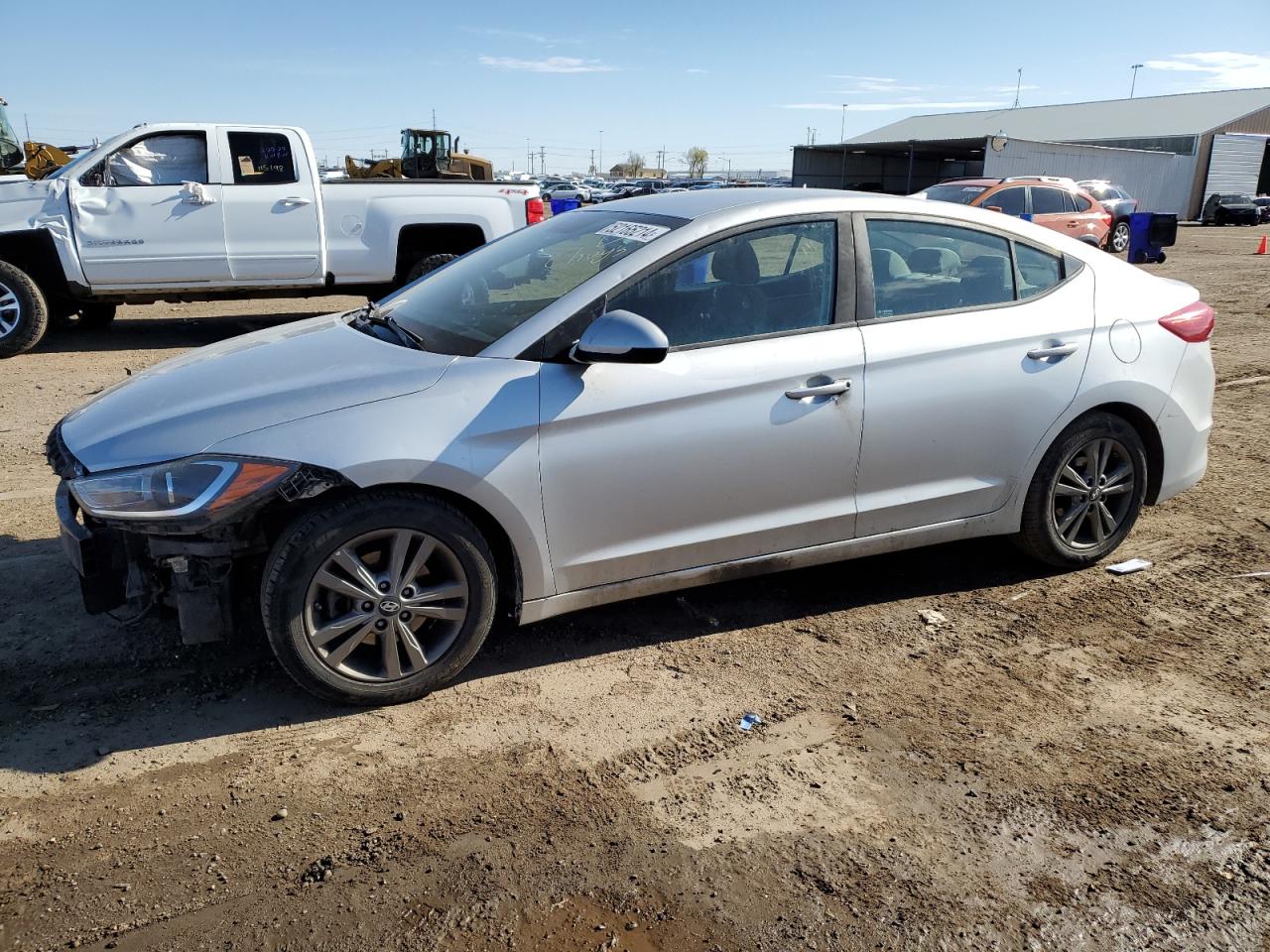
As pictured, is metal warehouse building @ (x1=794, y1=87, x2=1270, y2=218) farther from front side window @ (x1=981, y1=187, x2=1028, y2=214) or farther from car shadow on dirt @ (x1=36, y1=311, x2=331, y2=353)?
car shadow on dirt @ (x1=36, y1=311, x2=331, y2=353)

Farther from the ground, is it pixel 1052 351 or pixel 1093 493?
pixel 1052 351

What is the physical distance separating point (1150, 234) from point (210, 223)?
18.1 meters

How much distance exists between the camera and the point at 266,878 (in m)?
2.58

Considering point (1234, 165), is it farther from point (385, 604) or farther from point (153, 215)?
point (385, 604)

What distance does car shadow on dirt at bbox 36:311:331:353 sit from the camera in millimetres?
9779

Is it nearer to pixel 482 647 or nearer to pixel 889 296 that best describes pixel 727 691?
pixel 482 647

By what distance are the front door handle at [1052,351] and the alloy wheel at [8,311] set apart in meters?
8.67

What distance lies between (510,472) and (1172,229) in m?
20.7

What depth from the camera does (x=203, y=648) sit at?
3.73m

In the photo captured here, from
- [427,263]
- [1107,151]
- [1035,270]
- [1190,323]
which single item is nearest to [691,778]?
[1035,270]

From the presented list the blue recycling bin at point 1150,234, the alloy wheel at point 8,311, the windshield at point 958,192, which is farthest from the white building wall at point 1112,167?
the alloy wheel at point 8,311

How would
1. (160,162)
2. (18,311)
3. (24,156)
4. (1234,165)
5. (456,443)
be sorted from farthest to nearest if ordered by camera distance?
(1234,165)
(24,156)
(160,162)
(18,311)
(456,443)

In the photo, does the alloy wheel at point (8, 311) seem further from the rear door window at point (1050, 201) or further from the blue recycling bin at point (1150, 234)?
the blue recycling bin at point (1150, 234)

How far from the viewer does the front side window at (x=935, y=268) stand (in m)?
3.95
